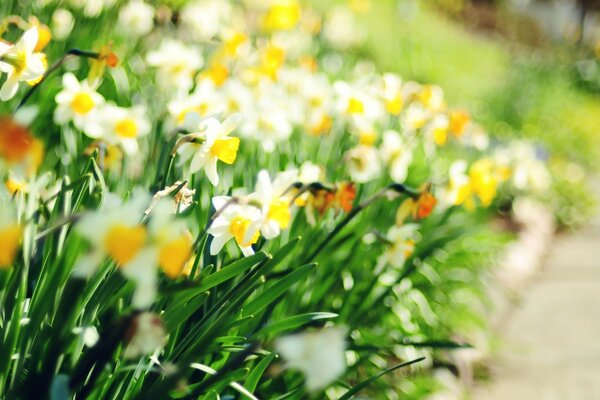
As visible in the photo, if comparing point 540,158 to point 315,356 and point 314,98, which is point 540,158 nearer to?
point 314,98

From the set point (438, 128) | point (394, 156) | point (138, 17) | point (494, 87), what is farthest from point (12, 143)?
point (494, 87)

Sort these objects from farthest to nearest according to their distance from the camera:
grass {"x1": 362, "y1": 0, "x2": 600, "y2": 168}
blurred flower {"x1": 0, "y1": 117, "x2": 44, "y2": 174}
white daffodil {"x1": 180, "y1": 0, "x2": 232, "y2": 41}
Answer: grass {"x1": 362, "y1": 0, "x2": 600, "y2": 168} < white daffodil {"x1": 180, "y1": 0, "x2": 232, "y2": 41} < blurred flower {"x1": 0, "y1": 117, "x2": 44, "y2": 174}

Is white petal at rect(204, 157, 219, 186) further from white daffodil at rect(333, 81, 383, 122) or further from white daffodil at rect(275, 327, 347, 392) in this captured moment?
white daffodil at rect(333, 81, 383, 122)

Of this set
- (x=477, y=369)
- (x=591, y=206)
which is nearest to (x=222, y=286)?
(x=477, y=369)

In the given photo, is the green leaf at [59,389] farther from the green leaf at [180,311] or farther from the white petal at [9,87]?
the white petal at [9,87]

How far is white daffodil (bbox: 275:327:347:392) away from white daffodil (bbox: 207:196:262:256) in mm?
451

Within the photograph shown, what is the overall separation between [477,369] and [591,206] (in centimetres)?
287

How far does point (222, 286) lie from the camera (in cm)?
136

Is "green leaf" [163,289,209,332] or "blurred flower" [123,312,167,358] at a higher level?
"blurred flower" [123,312,167,358]

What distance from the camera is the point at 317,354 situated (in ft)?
2.23

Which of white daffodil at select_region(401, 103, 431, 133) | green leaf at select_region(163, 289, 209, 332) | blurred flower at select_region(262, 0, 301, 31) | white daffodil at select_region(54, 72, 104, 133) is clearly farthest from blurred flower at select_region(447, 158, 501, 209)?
blurred flower at select_region(262, 0, 301, 31)

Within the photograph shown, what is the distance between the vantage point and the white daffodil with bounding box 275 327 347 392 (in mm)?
676

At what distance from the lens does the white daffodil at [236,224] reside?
1.13 metres

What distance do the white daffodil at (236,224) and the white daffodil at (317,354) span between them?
0.45 metres
